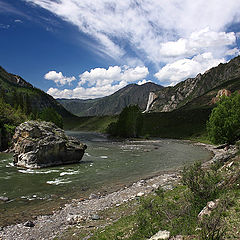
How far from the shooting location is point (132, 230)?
13031mm

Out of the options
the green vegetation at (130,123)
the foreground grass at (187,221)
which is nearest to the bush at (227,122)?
the foreground grass at (187,221)

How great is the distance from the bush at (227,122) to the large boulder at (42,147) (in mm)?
39333

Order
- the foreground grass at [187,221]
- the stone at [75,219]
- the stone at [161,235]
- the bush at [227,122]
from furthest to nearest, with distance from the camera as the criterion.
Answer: the bush at [227,122] → the stone at [75,219] → the stone at [161,235] → the foreground grass at [187,221]

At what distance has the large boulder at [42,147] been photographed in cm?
4225

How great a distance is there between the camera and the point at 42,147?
1683 inches

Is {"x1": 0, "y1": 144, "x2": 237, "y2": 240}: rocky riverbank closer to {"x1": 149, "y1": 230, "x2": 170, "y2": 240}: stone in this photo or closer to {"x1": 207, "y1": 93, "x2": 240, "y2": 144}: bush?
{"x1": 149, "y1": 230, "x2": 170, "y2": 240}: stone

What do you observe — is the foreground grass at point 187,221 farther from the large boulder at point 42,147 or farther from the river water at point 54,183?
the large boulder at point 42,147

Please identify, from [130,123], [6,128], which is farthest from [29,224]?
[130,123]

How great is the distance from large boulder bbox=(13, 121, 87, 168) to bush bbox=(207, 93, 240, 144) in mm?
39333

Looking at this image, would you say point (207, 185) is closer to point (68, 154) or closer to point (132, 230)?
point (132, 230)

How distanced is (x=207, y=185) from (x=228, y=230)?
4.32 m

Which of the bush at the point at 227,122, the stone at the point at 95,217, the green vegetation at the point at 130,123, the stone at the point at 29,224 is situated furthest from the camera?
the green vegetation at the point at 130,123

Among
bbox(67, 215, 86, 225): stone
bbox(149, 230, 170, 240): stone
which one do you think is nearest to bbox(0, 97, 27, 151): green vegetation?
bbox(67, 215, 86, 225): stone

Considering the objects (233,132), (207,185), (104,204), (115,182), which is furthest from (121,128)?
(207,185)
